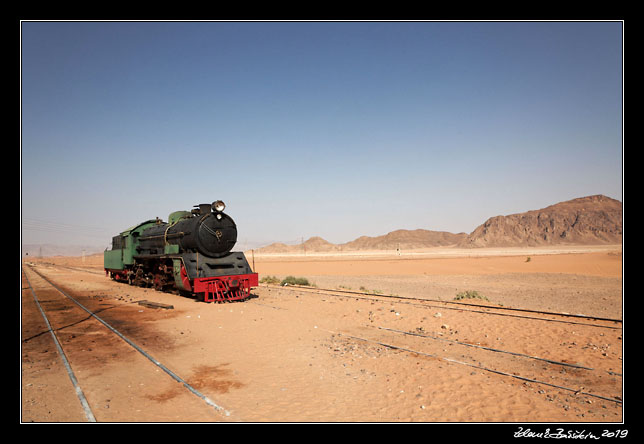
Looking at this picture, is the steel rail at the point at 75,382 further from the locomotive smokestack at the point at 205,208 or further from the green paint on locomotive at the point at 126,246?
the green paint on locomotive at the point at 126,246

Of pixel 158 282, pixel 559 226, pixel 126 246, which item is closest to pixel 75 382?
pixel 158 282

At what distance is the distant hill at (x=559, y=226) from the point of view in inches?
5007

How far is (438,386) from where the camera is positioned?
6137 mm

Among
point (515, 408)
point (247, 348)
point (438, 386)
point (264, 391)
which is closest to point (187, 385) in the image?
point (264, 391)

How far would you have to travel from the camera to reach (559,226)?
13600 centimetres

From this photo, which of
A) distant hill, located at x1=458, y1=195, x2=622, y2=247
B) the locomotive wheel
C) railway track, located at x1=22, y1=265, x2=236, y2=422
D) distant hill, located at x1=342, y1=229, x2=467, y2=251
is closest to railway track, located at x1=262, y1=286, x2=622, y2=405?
railway track, located at x1=22, y1=265, x2=236, y2=422

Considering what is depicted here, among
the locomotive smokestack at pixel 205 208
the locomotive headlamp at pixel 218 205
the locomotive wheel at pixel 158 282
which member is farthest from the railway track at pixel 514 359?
the locomotive wheel at pixel 158 282

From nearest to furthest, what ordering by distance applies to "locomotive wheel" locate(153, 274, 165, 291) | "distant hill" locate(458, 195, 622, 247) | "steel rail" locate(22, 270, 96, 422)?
"steel rail" locate(22, 270, 96, 422) < "locomotive wheel" locate(153, 274, 165, 291) < "distant hill" locate(458, 195, 622, 247)

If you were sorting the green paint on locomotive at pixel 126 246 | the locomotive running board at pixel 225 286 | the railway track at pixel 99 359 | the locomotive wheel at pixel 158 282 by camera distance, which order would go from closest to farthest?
the railway track at pixel 99 359 < the locomotive running board at pixel 225 286 < the locomotive wheel at pixel 158 282 < the green paint on locomotive at pixel 126 246

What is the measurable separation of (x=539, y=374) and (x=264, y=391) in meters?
5.00

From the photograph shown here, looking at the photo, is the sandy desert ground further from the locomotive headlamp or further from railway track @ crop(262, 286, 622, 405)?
the locomotive headlamp

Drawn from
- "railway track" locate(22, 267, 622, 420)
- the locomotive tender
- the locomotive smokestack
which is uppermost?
the locomotive smokestack

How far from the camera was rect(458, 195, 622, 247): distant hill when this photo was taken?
127 meters

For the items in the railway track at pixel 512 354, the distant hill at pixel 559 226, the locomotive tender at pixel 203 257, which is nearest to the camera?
the railway track at pixel 512 354
